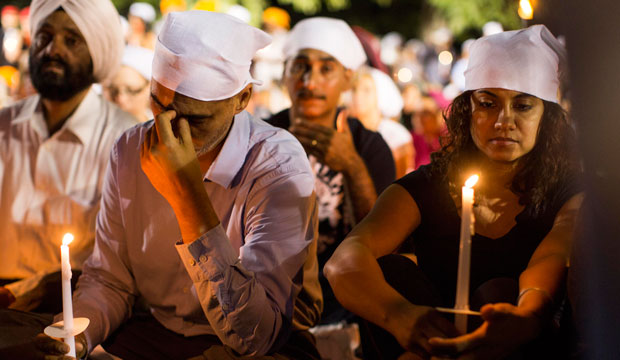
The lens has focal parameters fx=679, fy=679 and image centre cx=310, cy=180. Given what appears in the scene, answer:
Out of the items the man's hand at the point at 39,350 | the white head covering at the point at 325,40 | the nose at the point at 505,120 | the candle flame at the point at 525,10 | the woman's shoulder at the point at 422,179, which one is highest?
the candle flame at the point at 525,10

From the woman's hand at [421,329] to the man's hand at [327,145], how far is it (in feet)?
4.84

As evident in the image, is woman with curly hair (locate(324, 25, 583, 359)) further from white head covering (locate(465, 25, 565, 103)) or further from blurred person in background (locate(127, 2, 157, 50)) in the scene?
blurred person in background (locate(127, 2, 157, 50))

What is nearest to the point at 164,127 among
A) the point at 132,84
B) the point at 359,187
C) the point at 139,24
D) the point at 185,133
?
the point at 185,133

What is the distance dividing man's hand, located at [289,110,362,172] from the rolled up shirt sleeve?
2.54 ft

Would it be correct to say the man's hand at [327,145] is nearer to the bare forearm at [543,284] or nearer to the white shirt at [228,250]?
the white shirt at [228,250]

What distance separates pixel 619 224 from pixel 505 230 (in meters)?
0.66

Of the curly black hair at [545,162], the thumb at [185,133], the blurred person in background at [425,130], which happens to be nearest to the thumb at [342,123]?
the curly black hair at [545,162]

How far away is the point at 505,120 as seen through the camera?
2.50 metres

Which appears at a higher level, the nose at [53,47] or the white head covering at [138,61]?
the nose at [53,47]

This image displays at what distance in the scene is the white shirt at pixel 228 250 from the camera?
8.02 ft

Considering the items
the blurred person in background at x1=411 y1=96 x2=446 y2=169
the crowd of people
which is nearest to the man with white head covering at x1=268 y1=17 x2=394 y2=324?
the crowd of people

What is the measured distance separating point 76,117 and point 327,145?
1441 millimetres

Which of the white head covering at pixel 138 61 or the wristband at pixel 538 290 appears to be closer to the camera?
the wristband at pixel 538 290

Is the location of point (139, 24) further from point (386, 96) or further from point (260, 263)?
point (260, 263)
